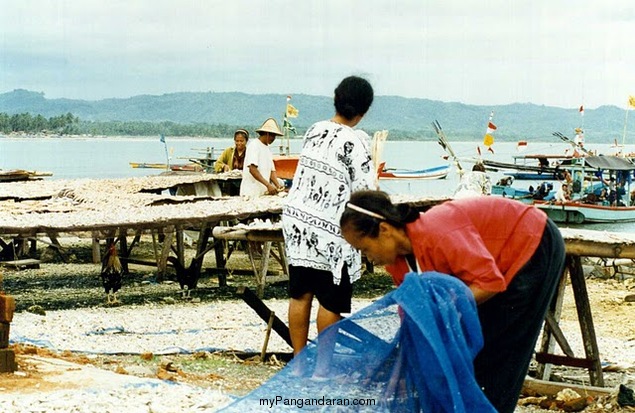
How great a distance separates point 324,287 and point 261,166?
20.0ft

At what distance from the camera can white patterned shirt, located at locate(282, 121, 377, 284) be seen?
526cm

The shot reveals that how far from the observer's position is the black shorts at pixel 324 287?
527cm

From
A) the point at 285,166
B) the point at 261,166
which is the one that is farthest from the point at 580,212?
the point at 261,166

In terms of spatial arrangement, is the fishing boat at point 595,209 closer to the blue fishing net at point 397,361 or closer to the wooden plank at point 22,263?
the wooden plank at point 22,263

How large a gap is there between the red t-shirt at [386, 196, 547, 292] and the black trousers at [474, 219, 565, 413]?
0.05m

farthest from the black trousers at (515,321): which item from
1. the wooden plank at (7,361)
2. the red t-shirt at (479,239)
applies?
the wooden plank at (7,361)

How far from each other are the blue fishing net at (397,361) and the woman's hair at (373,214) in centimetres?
22

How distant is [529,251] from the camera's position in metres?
3.46

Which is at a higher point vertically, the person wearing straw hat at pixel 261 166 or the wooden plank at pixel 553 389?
the person wearing straw hat at pixel 261 166

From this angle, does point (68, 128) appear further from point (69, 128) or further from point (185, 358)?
point (185, 358)

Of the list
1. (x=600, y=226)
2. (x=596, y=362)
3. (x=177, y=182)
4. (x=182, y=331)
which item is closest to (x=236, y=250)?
(x=177, y=182)

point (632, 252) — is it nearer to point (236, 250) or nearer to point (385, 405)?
point (385, 405)

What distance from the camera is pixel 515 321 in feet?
11.5

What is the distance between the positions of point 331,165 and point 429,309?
6.84 feet
